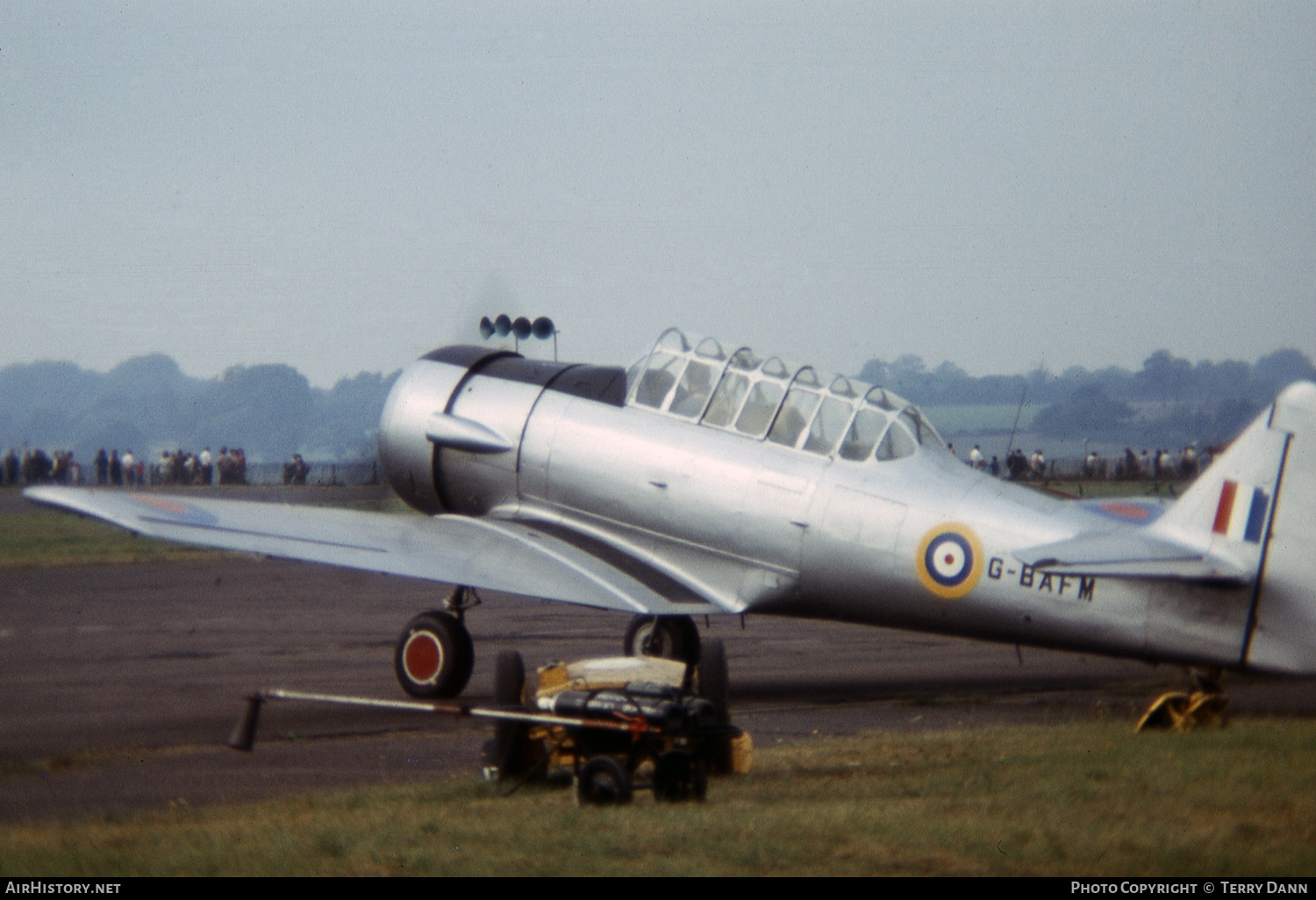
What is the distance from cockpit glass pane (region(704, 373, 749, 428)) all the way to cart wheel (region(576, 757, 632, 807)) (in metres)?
5.16

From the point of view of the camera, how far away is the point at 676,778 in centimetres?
729

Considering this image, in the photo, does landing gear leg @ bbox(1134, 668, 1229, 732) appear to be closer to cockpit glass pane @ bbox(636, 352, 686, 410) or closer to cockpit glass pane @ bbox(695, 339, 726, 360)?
cockpit glass pane @ bbox(695, 339, 726, 360)

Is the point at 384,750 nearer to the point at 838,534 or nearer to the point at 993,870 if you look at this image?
the point at 838,534

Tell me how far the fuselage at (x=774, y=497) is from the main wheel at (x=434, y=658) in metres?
1.39

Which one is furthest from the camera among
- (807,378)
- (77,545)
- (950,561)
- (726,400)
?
(77,545)

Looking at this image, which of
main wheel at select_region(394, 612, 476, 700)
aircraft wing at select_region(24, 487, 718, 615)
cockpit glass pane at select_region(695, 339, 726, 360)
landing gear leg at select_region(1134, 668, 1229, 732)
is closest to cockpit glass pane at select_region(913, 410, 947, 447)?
cockpit glass pane at select_region(695, 339, 726, 360)

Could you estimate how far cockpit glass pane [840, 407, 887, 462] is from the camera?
11.3m

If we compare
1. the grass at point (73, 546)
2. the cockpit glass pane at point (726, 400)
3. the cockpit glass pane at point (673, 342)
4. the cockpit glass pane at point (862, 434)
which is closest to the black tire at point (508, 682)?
the cockpit glass pane at point (862, 434)

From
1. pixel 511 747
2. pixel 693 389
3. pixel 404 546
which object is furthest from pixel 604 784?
pixel 693 389

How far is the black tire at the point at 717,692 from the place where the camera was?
8102 millimetres

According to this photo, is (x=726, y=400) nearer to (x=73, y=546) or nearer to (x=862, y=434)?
(x=862, y=434)

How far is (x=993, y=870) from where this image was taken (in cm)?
570

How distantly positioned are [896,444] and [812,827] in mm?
5213
